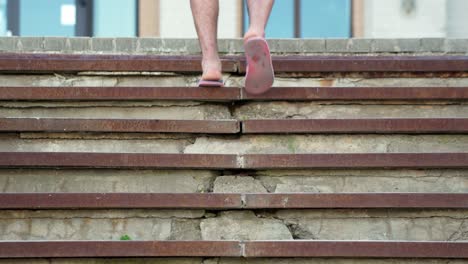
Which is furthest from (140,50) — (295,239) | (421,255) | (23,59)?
(421,255)

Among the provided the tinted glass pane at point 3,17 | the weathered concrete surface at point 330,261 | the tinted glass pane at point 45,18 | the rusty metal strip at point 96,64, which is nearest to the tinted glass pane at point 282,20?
the tinted glass pane at point 45,18

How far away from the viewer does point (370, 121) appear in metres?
4.54

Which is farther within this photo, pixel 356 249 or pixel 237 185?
pixel 237 185

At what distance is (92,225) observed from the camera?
173 inches

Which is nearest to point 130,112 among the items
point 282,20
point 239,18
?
point 239,18

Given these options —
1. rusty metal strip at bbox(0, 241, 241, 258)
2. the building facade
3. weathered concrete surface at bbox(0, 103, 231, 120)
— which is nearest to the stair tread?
rusty metal strip at bbox(0, 241, 241, 258)

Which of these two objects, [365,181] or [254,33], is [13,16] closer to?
[254,33]

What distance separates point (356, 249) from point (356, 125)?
593mm

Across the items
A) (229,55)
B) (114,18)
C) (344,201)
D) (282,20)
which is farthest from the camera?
(114,18)

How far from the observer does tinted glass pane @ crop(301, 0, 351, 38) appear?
32.3ft

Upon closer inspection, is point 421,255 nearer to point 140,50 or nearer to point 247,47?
point 247,47

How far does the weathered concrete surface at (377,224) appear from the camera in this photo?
4359mm

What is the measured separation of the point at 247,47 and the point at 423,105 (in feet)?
2.83

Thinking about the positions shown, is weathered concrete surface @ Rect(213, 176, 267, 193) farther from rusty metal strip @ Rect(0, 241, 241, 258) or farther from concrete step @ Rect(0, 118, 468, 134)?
rusty metal strip @ Rect(0, 241, 241, 258)
